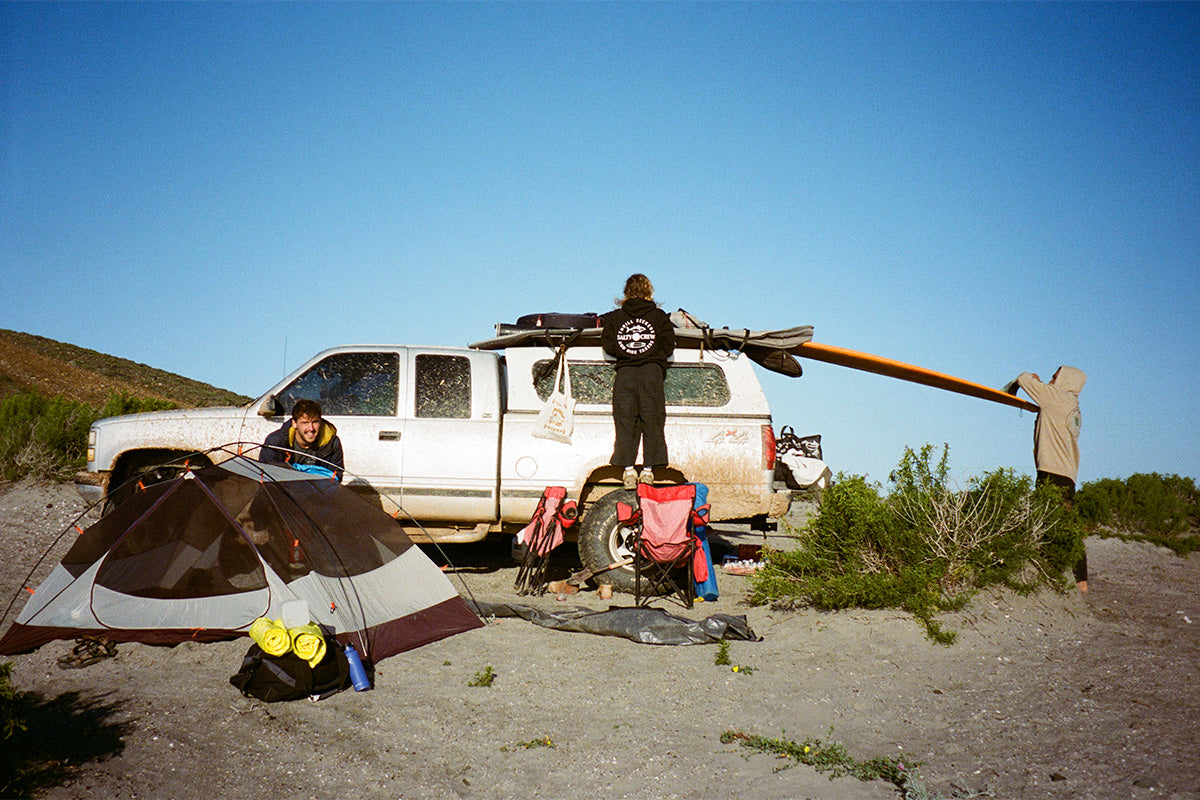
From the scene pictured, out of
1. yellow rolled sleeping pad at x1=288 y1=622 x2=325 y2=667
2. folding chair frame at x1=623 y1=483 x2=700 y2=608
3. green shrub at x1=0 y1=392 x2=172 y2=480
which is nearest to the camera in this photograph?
yellow rolled sleeping pad at x1=288 y1=622 x2=325 y2=667

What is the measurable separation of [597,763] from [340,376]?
187 inches

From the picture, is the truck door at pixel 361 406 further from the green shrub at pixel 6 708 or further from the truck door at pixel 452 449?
the green shrub at pixel 6 708

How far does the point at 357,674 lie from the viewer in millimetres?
4352

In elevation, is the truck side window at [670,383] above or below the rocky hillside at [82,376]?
below

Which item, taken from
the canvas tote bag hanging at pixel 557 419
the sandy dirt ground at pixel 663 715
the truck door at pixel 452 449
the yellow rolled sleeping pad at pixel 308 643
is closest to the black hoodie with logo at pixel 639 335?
the canvas tote bag hanging at pixel 557 419

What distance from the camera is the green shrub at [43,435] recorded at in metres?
9.95

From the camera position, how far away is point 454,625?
554 cm

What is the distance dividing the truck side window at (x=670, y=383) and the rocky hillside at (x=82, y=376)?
18225mm

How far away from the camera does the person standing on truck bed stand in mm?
6859

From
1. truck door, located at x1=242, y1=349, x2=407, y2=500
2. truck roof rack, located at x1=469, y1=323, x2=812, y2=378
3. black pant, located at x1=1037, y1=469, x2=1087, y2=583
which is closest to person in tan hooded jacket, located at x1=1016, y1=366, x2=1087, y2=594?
black pant, located at x1=1037, y1=469, x2=1087, y2=583

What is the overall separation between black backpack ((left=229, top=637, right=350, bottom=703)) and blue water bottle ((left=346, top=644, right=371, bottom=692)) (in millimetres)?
50

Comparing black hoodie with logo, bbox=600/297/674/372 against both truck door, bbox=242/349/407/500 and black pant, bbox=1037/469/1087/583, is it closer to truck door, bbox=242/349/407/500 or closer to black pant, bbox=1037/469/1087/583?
truck door, bbox=242/349/407/500

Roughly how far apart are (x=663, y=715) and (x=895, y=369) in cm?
550

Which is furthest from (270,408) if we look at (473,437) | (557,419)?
(557,419)
